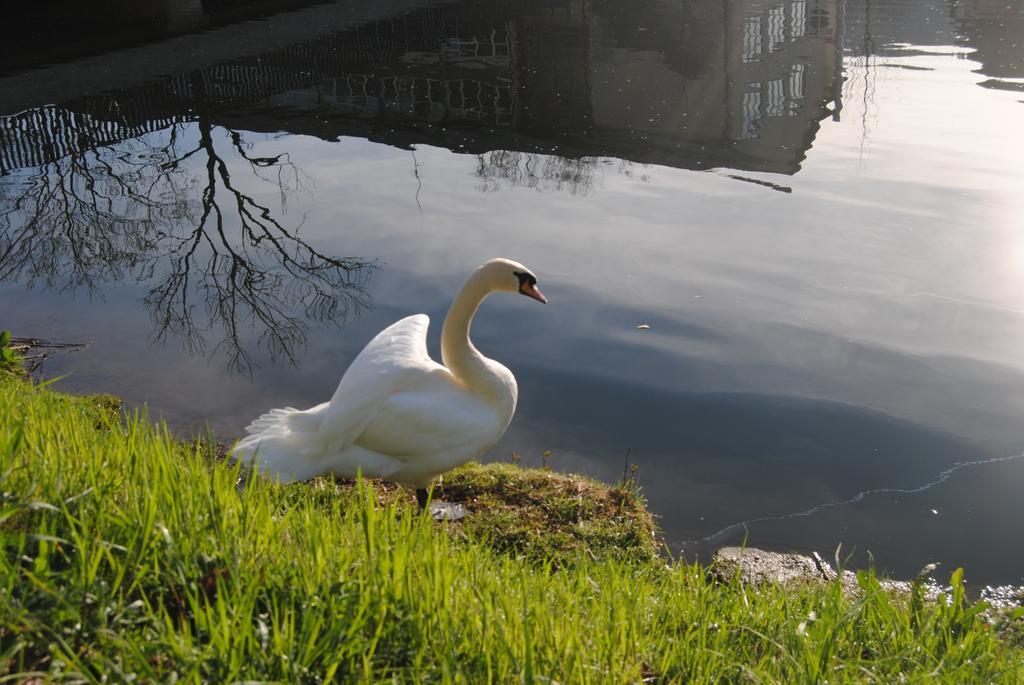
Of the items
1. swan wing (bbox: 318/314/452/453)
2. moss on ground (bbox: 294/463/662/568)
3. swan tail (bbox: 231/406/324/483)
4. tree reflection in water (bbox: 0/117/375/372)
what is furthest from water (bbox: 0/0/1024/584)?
swan tail (bbox: 231/406/324/483)

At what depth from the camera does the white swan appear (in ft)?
16.0

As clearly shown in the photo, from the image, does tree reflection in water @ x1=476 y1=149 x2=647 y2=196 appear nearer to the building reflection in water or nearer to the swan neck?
the building reflection in water

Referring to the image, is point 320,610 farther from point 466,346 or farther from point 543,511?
point 543,511

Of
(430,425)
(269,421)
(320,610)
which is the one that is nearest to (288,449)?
(269,421)

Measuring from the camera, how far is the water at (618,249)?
6.29 metres

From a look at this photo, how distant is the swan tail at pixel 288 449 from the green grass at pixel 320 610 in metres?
1.28

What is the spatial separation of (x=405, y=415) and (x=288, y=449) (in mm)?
626

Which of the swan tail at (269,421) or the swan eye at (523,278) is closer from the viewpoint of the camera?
the swan tail at (269,421)

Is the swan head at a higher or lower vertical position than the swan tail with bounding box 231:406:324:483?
higher

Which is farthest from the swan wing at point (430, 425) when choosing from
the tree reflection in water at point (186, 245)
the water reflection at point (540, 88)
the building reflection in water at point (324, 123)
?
the water reflection at point (540, 88)

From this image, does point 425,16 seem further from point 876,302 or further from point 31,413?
point 31,413

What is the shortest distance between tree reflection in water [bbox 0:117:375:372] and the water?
5cm

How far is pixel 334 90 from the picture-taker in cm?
1614

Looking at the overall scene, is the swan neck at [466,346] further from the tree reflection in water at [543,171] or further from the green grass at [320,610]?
the tree reflection in water at [543,171]
